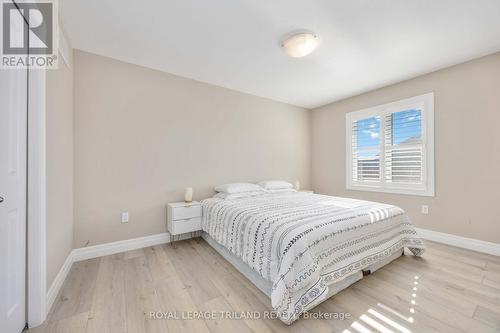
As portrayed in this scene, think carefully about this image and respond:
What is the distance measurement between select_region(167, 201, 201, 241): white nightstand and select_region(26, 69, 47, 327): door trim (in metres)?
1.31

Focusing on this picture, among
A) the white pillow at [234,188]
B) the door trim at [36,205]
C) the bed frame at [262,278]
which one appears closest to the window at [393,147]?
the bed frame at [262,278]

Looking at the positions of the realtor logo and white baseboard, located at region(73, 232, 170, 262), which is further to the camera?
white baseboard, located at region(73, 232, 170, 262)

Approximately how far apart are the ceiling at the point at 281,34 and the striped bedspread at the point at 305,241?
1.85m

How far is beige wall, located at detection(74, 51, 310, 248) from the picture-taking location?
7.72 ft

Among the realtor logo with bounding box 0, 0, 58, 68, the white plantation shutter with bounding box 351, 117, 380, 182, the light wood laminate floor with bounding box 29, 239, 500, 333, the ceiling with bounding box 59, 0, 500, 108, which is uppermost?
the ceiling with bounding box 59, 0, 500, 108

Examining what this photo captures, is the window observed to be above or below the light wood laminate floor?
above

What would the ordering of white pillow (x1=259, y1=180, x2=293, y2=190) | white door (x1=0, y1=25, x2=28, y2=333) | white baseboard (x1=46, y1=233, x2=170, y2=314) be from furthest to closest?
white pillow (x1=259, y1=180, x2=293, y2=190) < white baseboard (x1=46, y1=233, x2=170, y2=314) < white door (x1=0, y1=25, x2=28, y2=333)

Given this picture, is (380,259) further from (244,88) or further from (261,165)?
(244,88)

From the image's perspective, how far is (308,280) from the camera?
1391 millimetres

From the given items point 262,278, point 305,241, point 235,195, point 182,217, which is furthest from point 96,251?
point 305,241

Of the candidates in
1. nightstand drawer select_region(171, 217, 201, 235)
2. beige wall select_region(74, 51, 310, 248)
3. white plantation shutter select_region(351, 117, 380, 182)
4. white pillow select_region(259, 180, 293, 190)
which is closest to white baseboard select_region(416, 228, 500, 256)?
white plantation shutter select_region(351, 117, 380, 182)

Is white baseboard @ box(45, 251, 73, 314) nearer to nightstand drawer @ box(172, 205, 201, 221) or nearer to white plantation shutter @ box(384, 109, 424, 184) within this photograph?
nightstand drawer @ box(172, 205, 201, 221)

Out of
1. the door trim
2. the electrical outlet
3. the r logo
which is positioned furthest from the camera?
the electrical outlet

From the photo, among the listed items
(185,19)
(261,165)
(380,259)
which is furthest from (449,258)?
(185,19)
